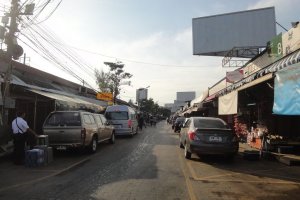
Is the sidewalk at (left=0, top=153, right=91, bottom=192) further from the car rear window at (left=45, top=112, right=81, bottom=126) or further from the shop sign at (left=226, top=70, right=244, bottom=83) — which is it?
the shop sign at (left=226, top=70, right=244, bottom=83)

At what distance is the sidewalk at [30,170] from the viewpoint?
10039 millimetres

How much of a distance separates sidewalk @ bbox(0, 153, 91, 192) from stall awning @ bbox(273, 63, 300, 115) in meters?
6.72

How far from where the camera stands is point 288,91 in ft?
36.3

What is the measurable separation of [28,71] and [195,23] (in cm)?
1609

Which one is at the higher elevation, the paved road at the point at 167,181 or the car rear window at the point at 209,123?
the car rear window at the point at 209,123

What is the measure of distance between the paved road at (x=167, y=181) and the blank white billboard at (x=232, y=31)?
2016cm

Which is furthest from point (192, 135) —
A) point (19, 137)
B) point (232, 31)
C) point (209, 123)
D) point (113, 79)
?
point (113, 79)

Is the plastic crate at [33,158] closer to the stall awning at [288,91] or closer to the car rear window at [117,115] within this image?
the stall awning at [288,91]

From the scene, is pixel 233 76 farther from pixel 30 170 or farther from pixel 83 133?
pixel 30 170

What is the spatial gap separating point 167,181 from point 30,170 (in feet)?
14.7

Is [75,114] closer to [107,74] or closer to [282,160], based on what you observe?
[282,160]

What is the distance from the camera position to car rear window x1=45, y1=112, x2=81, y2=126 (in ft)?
52.0

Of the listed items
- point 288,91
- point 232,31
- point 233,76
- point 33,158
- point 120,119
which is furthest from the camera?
point 232,31

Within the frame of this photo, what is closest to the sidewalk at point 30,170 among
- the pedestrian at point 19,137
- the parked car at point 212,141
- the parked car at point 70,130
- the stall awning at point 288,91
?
the pedestrian at point 19,137
